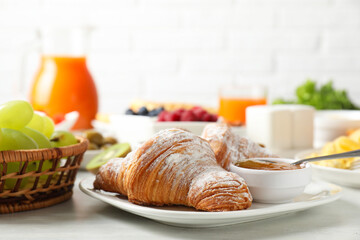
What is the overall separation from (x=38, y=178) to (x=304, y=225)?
0.39 metres

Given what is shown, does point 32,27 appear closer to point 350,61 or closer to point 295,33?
point 295,33

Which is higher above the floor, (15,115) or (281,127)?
(15,115)

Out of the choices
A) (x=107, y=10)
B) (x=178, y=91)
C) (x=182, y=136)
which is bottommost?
(x=178, y=91)

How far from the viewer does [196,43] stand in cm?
323

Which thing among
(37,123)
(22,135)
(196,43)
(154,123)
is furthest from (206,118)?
(196,43)

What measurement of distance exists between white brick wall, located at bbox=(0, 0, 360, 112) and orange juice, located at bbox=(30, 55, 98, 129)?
1427 millimetres

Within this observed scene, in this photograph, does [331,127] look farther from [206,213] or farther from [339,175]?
[206,213]

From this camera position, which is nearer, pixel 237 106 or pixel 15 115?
pixel 15 115

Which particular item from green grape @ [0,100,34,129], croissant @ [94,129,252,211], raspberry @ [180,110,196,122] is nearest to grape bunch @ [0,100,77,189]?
green grape @ [0,100,34,129]

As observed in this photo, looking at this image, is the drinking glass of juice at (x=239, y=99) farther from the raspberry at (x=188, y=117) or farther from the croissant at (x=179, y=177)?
the croissant at (x=179, y=177)

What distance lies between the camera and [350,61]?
10.8 ft

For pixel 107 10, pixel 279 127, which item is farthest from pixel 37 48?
pixel 107 10

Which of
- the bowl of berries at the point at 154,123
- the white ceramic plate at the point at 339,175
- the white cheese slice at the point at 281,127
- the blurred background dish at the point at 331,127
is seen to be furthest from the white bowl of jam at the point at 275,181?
the blurred background dish at the point at 331,127

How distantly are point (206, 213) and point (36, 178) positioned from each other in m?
0.27
